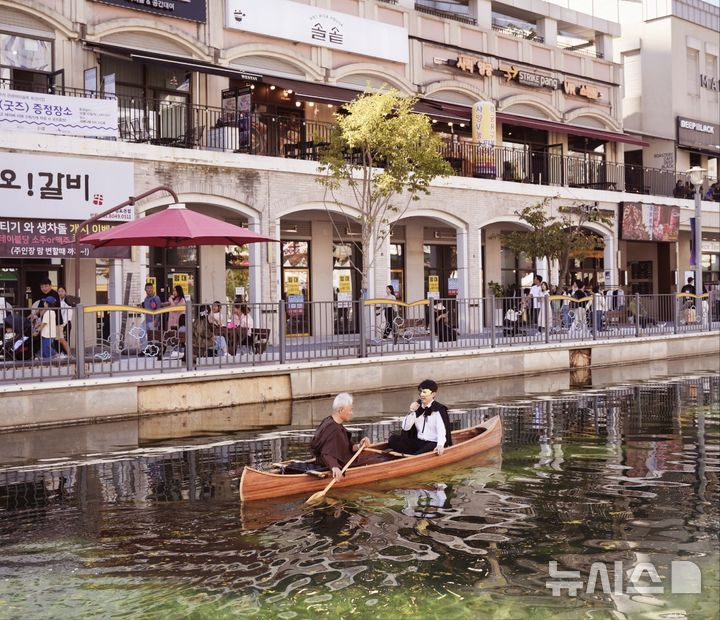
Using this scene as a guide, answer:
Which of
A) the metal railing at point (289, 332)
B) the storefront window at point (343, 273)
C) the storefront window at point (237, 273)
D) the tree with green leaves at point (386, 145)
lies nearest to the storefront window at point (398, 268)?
the storefront window at point (343, 273)

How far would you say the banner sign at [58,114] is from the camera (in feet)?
64.7

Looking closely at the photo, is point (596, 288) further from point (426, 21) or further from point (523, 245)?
point (426, 21)

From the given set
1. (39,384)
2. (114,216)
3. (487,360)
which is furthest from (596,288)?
(39,384)

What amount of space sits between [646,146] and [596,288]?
246 inches

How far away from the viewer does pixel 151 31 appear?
23.3 metres

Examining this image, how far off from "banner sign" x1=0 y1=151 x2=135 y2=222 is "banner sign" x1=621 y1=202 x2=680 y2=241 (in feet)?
64.9

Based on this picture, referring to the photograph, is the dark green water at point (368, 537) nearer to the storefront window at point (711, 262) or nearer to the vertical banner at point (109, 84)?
the vertical banner at point (109, 84)

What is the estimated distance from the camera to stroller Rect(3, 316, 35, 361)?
14984 mm

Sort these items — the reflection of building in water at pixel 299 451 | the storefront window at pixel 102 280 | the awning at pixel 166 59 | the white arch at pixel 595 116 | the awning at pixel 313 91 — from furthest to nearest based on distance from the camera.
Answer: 1. the white arch at pixel 595 116
2. the awning at pixel 313 91
3. the storefront window at pixel 102 280
4. the awning at pixel 166 59
5. the reflection of building in water at pixel 299 451

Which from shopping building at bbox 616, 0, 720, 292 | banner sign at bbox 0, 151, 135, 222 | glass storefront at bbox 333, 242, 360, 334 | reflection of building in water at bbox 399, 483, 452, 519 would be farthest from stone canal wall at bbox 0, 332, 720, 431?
shopping building at bbox 616, 0, 720, 292

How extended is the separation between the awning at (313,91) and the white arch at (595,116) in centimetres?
1196

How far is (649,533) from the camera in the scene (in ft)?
28.5

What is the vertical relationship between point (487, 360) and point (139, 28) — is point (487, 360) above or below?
below

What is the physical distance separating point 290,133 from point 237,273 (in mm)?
4126
